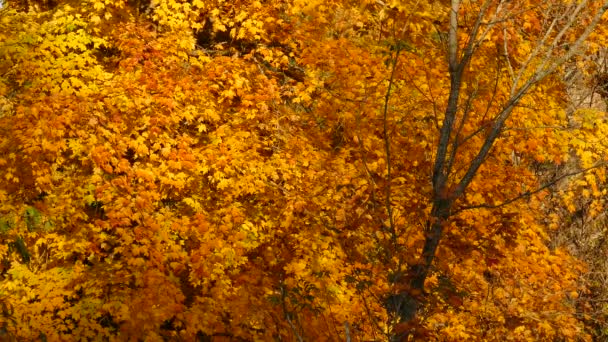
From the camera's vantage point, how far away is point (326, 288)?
10.0 meters

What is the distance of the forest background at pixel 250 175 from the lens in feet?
30.3

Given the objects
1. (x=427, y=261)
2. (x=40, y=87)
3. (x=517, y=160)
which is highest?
(x=517, y=160)

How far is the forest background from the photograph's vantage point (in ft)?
30.3

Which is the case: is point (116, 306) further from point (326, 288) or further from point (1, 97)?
point (1, 97)

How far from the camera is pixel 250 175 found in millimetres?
10406

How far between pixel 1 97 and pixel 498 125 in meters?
8.28

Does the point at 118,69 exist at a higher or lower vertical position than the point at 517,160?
lower

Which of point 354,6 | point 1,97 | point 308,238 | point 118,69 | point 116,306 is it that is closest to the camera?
point 116,306

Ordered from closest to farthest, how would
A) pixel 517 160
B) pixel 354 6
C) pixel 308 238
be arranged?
1. pixel 308 238
2. pixel 354 6
3. pixel 517 160

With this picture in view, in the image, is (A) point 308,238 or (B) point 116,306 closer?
(B) point 116,306

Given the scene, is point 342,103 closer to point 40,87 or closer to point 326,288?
point 326,288

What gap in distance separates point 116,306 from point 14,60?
5.32 meters

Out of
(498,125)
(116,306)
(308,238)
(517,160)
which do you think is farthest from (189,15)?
(517,160)

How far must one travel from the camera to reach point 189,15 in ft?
39.9
